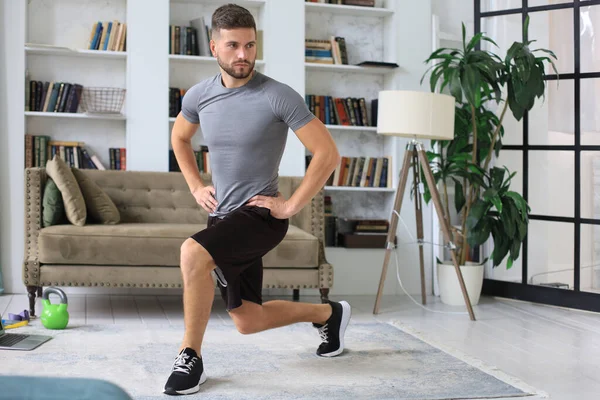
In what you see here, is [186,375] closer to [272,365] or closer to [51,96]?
[272,365]

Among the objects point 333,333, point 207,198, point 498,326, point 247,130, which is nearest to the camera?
point 247,130

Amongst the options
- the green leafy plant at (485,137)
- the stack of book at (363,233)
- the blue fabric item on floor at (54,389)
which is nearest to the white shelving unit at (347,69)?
the green leafy plant at (485,137)

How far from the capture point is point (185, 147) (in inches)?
128

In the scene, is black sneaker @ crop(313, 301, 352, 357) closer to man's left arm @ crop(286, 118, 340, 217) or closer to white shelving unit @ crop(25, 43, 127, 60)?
man's left arm @ crop(286, 118, 340, 217)

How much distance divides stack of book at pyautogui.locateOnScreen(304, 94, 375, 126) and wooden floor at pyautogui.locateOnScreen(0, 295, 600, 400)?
1249 mm

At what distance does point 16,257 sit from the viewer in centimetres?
518

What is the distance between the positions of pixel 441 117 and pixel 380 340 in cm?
153

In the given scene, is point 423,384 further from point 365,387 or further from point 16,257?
point 16,257

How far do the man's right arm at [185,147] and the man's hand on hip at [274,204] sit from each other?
363mm

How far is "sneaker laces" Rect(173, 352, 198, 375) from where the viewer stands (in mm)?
2814

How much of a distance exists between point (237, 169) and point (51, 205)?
6.34ft

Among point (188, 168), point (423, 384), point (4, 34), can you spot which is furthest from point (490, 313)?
point (4, 34)

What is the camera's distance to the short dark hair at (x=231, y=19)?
277 cm

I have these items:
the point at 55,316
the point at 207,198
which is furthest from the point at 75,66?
the point at 207,198
